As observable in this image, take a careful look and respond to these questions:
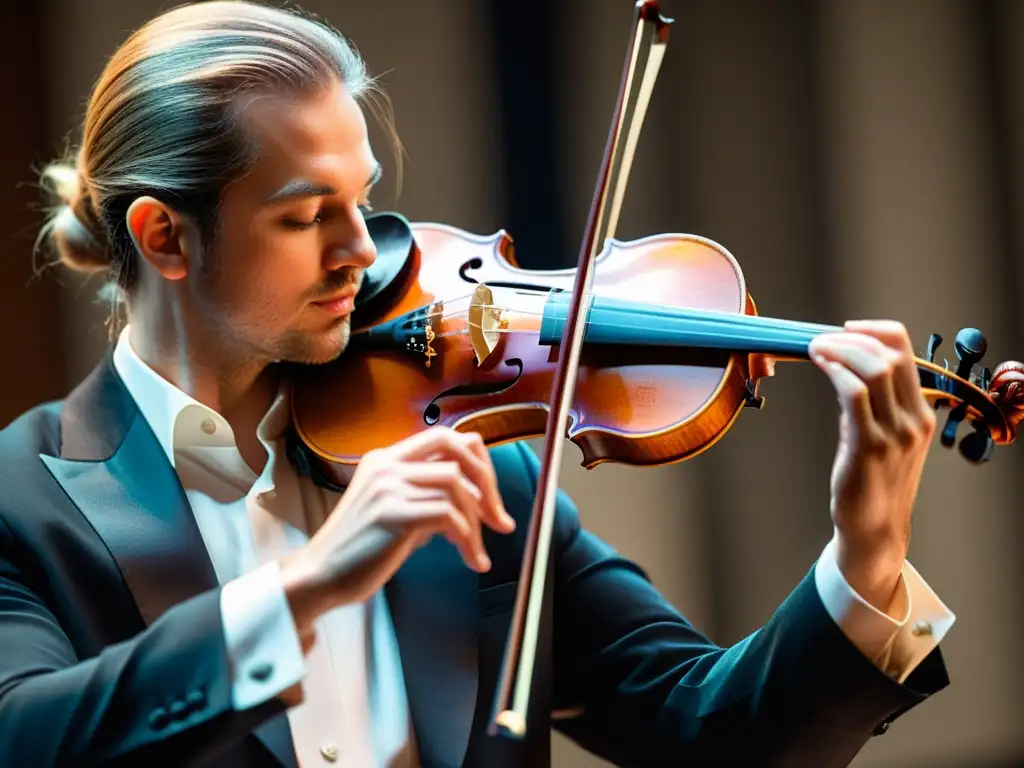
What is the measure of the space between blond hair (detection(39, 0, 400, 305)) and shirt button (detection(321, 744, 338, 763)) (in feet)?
1.51

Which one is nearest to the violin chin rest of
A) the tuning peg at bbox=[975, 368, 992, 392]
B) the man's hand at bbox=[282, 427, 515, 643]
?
the man's hand at bbox=[282, 427, 515, 643]

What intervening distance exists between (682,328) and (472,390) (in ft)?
0.68

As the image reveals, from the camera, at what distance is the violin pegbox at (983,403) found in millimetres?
929

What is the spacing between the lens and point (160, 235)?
43.8 inches

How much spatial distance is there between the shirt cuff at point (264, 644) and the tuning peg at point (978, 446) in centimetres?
53

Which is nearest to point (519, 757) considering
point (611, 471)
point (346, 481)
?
point (346, 481)

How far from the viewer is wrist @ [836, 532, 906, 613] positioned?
3.11ft

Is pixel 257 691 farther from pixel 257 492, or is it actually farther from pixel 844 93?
pixel 844 93

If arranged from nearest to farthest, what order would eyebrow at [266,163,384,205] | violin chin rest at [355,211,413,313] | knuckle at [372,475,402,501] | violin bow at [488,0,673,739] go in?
1. violin bow at [488,0,673,739]
2. knuckle at [372,475,402,501]
3. eyebrow at [266,163,384,205]
4. violin chin rest at [355,211,413,313]

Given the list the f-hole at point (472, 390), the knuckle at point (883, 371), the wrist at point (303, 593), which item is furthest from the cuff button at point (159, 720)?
the knuckle at point (883, 371)

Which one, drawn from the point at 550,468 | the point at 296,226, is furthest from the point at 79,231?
the point at 550,468

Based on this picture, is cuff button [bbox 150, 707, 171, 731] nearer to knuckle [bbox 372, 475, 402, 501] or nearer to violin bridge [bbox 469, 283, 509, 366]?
knuckle [bbox 372, 475, 402, 501]

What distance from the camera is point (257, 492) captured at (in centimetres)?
112

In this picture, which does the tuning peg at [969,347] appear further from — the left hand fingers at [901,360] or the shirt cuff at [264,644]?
the shirt cuff at [264,644]
